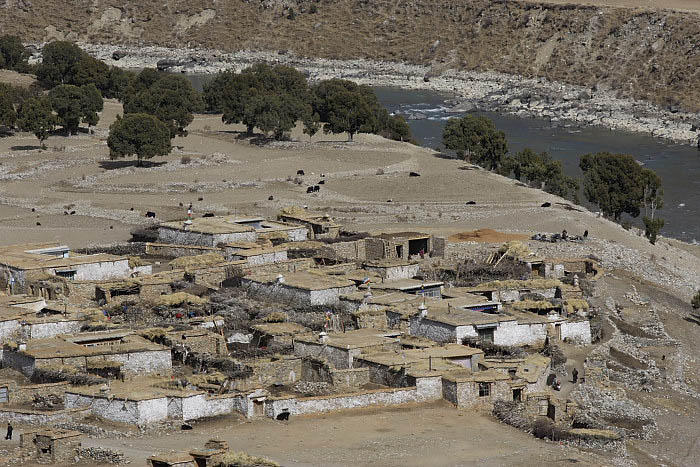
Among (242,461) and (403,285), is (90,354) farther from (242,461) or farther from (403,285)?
(403,285)

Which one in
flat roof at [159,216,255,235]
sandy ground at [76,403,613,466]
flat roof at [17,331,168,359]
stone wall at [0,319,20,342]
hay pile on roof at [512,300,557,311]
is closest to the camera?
sandy ground at [76,403,613,466]

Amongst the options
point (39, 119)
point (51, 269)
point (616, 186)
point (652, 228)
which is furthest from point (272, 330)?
point (39, 119)

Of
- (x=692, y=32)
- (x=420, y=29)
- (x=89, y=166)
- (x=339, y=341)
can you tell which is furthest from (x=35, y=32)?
(x=339, y=341)

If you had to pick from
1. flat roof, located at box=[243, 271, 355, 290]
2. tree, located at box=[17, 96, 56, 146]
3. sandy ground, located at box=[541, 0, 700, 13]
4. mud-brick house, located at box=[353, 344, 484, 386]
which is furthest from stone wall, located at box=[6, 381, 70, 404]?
sandy ground, located at box=[541, 0, 700, 13]

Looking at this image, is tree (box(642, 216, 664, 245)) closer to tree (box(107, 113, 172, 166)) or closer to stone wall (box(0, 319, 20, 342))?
tree (box(107, 113, 172, 166))

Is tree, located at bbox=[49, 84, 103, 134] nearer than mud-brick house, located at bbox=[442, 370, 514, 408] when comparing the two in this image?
No

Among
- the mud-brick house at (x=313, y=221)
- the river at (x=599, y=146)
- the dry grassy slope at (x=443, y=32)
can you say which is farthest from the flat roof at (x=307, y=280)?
the dry grassy slope at (x=443, y=32)
